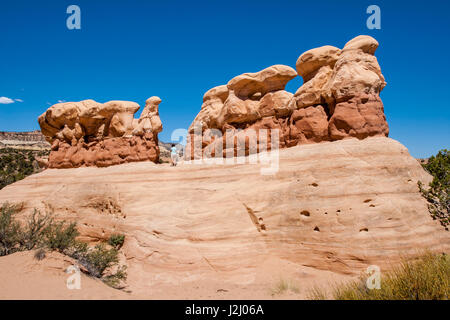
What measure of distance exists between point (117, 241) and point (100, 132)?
8.41 m

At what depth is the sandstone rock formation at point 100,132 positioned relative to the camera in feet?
53.6

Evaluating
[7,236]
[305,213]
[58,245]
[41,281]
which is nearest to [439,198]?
[305,213]

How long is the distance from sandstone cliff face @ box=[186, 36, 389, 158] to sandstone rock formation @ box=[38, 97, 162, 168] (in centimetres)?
357

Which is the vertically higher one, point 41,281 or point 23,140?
point 23,140

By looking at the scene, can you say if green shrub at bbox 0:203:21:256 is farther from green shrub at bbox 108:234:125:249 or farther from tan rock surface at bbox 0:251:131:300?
green shrub at bbox 108:234:125:249

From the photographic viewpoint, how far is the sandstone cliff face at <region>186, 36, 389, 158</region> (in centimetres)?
1071

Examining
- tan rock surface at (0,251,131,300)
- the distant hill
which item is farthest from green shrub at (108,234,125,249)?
the distant hill

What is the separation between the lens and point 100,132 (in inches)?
707

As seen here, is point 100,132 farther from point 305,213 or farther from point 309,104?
point 305,213

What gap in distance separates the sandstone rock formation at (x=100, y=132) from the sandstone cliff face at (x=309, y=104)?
3.57 meters

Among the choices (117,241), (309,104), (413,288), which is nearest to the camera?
(413,288)

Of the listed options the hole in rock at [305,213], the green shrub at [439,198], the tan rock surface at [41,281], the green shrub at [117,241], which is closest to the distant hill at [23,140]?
the green shrub at [117,241]

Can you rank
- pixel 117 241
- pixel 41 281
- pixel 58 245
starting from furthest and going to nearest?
pixel 117 241
pixel 58 245
pixel 41 281

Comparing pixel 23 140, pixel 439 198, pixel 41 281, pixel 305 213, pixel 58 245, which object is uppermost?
pixel 23 140
